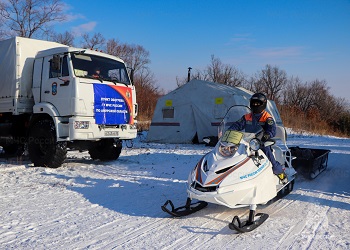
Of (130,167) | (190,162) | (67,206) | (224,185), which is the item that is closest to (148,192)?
(67,206)

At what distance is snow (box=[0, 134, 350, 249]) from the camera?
391 cm

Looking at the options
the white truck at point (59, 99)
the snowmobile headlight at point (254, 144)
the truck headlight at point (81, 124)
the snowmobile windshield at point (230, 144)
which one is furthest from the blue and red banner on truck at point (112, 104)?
the snowmobile headlight at point (254, 144)

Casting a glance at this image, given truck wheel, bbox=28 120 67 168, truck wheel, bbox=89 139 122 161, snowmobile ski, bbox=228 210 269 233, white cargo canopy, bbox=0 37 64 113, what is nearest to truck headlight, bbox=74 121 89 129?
truck wheel, bbox=28 120 67 168

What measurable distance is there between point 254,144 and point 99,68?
18.1ft

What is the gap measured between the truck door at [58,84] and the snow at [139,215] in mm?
1675

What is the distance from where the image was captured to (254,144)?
466 cm

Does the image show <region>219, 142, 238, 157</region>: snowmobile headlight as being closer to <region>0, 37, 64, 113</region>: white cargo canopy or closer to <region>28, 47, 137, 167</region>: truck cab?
<region>28, 47, 137, 167</region>: truck cab

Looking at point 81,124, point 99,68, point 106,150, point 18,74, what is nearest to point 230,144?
point 81,124

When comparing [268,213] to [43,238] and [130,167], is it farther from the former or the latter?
[130,167]

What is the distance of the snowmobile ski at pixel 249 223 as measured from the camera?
4.13 m

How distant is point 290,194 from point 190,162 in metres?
4.36

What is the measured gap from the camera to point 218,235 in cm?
415

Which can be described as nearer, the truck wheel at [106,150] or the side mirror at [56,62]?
the side mirror at [56,62]

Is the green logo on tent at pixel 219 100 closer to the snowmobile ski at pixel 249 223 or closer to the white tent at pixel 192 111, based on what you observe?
the white tent at pixel 192 111
